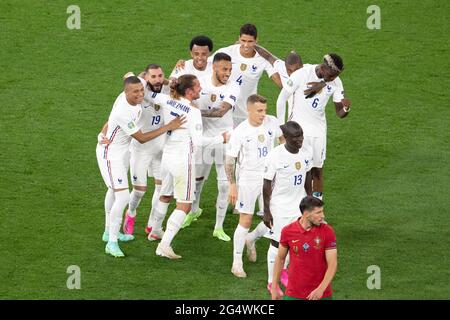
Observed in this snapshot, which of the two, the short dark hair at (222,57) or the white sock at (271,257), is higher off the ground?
the short dark hair at (222,57)

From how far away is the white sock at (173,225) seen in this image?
13711 millimetres

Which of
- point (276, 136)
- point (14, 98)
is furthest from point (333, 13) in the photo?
point (276, 136)

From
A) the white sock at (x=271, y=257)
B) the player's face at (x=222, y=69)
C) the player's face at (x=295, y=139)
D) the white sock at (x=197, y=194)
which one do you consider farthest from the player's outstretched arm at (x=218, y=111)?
the white sock at (x=271, y=257)

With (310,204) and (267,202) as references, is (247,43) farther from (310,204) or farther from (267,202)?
(310,204)

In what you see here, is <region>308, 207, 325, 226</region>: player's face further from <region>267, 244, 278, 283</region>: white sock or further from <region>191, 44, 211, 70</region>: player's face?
<region>191, 44, 211, 70</region>: player's face

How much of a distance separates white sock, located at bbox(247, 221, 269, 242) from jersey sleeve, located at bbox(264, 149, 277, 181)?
3.11ft

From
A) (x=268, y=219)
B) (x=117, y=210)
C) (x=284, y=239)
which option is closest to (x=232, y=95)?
(x=117, y=210)

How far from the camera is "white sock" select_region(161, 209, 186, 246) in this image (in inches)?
540

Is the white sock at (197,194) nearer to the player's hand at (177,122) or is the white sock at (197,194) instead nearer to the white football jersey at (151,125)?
the white football jersey at (151,125)

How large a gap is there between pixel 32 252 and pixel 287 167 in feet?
10.8

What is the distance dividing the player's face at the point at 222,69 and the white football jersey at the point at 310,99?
0.75 m

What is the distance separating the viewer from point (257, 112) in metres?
13.3

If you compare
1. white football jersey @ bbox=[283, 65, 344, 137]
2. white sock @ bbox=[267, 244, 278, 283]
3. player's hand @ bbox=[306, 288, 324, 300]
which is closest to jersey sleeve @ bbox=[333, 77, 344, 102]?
white football jersey @ bbox=[283, 65, 344, 137]

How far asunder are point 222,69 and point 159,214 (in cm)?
189
